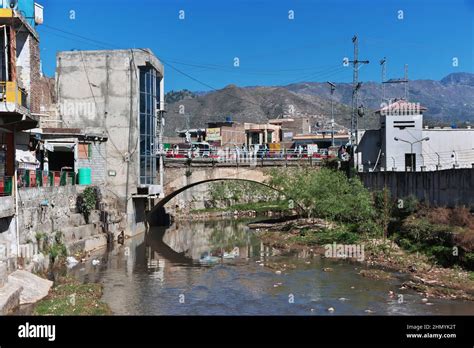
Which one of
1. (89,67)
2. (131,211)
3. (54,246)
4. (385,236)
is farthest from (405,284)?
(89,67)

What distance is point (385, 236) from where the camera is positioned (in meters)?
32.7

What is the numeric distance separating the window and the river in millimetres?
6474

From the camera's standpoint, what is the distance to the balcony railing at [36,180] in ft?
71.9

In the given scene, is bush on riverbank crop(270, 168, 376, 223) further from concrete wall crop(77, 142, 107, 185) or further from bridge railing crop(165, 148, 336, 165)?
concrete wall crop(77, 142, 107, 185)

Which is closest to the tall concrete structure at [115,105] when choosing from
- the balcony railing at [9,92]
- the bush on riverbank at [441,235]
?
the bush on riverbank at [441,235]

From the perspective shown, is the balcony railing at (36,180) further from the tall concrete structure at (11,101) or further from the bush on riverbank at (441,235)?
the bush on riverbank at (441,235)

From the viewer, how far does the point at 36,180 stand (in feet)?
91.3

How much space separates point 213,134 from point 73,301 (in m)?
64.4

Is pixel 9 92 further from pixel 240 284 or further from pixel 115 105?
pixel 115 105

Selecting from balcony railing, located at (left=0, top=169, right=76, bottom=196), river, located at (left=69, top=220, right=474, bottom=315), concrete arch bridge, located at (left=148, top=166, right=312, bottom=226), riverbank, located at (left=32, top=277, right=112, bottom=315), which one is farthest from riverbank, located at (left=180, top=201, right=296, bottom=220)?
riverbank, located at (left=32, top=277, right=112, bottom=315)

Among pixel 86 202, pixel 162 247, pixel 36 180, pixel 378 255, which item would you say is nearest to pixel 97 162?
pixel 86 202

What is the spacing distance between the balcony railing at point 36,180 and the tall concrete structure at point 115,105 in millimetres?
4765

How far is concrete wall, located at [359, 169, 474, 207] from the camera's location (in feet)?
93.6
